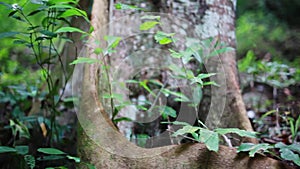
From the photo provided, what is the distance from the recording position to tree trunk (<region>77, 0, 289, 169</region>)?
1.12 metres

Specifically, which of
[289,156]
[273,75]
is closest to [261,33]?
[273,75]

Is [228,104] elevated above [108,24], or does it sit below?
A: below

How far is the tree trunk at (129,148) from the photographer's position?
3.67 feet

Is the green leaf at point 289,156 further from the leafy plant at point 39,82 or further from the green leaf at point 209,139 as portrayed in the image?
the leafy plant at point 39,82

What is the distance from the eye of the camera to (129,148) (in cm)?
126

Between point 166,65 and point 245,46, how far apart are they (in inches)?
102

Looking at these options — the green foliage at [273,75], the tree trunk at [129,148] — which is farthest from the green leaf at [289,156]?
the green foliage at [273,75]

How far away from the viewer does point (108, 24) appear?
75.6 inches

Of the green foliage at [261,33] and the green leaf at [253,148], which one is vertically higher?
the green foliage at [261,33]

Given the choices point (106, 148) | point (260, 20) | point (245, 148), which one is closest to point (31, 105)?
point (106, 148)

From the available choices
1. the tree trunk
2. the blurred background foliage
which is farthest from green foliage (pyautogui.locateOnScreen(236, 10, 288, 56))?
the tree trunk

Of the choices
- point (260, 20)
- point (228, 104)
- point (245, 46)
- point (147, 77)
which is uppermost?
point (260, 20)

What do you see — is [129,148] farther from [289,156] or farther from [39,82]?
[39,82]

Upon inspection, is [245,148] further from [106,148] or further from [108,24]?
[108,24]
